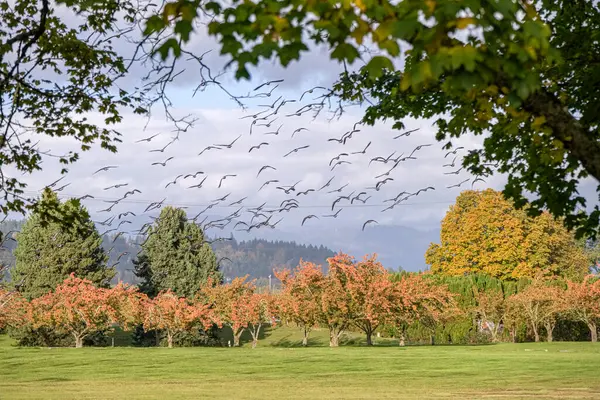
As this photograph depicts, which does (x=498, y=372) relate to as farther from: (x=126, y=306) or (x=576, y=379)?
(x=126, y=306)

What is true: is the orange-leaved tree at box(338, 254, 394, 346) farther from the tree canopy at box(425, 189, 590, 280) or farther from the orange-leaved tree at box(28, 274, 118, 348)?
the tree canopy at box(425, 189, 590, 280)

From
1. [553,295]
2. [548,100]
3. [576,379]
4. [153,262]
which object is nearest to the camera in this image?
[548,100]

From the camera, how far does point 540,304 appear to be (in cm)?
3925

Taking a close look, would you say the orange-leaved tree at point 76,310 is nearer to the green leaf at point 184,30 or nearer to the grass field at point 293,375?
the grass field at point 293,375

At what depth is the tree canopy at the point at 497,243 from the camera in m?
48.3

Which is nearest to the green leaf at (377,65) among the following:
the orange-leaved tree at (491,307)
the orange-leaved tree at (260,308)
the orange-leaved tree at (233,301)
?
the orange-leaved tree at (260,308)

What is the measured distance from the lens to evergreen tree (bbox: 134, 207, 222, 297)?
43312 mm

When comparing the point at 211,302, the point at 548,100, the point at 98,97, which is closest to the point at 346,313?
the point at 211,302

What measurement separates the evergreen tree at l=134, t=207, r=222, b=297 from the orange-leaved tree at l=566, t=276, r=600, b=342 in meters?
20.0

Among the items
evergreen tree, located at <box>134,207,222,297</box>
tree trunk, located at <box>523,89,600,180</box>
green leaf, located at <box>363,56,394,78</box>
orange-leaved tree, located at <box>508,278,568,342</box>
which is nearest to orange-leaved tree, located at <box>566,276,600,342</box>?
orange-leaved tree, located at <box>508,278,568,342</box>

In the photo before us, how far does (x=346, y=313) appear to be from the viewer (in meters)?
33.1

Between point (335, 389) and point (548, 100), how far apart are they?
10730 millimetres

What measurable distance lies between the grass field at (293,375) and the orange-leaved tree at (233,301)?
30.0 feet

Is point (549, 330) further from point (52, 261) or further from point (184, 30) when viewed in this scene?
point (184, 30)
